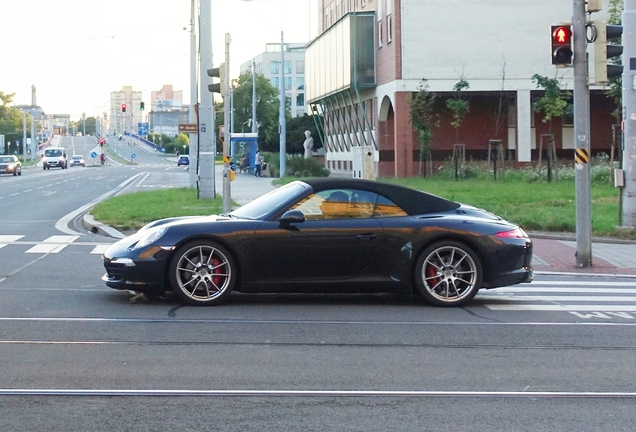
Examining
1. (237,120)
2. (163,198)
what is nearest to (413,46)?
(163,198)

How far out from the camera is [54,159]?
88.7 meters

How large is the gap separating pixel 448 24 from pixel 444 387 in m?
41.7

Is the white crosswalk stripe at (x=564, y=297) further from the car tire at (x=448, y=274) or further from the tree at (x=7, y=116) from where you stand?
Result: the tree at (x=7, y=116)

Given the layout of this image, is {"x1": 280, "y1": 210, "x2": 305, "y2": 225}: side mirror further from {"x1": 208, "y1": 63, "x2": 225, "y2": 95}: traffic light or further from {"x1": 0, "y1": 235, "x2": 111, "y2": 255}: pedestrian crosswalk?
{"x1": 208, "y1": 63, "x2": 225, "y2": 95}: traffic light

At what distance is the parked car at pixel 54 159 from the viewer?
290ft

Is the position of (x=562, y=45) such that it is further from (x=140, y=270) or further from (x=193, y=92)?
(x=193, y=92)

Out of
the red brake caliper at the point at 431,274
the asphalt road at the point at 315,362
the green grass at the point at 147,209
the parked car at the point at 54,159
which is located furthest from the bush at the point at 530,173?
the parked car at the point at 54,159

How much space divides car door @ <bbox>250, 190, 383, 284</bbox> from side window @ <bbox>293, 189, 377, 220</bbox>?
0.09 m

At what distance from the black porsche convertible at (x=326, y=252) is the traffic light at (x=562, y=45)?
435 centimetres

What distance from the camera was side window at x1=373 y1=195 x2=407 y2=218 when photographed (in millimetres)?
9984

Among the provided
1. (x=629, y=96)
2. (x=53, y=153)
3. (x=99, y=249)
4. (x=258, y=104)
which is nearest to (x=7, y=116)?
(x=258, y=104)

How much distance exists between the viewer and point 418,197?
403 inches

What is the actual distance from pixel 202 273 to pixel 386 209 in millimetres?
2017

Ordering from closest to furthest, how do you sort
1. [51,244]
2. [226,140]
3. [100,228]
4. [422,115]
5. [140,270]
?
[140,270] → [51,244] → [226,140] → [100,228] → [422,115]
